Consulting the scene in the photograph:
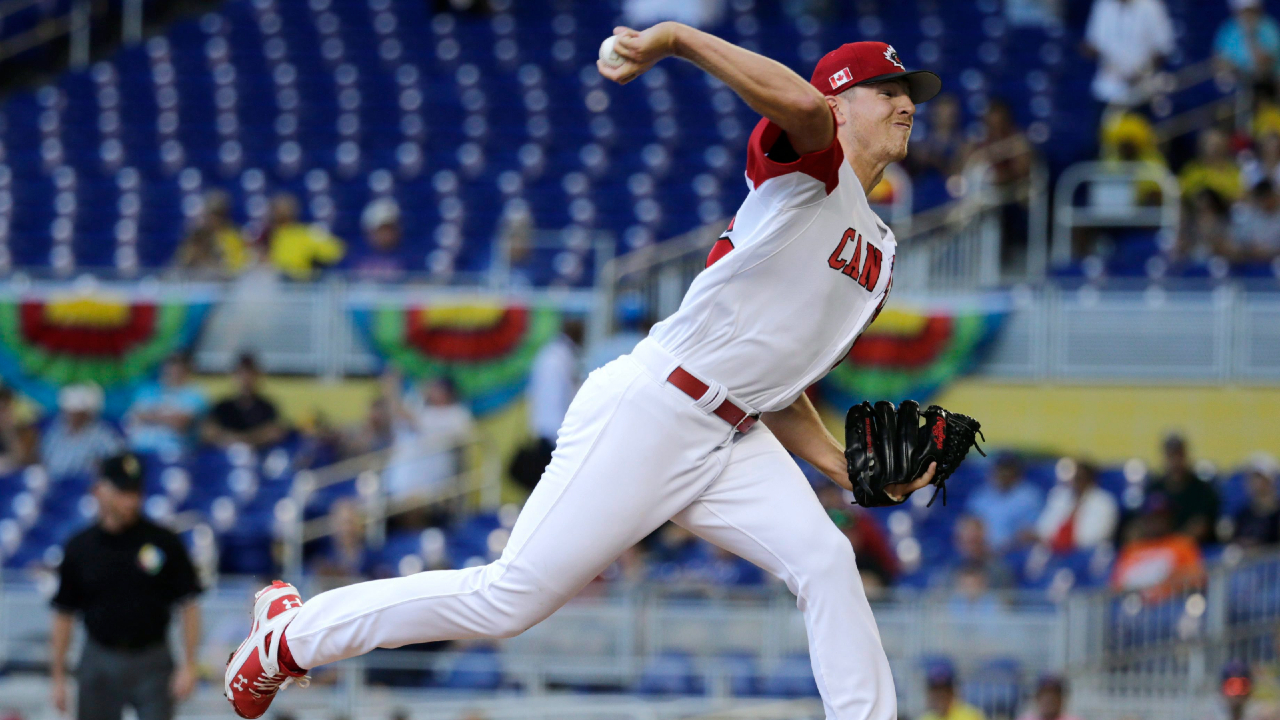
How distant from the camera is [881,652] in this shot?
476 cm

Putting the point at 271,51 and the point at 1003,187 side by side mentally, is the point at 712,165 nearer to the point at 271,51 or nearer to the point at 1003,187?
the point at 1003,187

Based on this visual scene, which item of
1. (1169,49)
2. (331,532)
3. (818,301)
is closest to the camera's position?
(818,301)

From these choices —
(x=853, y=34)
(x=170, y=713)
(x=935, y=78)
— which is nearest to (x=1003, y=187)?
(x=853, y=34)

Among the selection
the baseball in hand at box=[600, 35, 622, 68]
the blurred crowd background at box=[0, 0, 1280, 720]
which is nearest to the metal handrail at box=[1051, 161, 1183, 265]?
the blurred crowd background at box=[0, 0, 1280, 720]

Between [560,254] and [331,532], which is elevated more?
[560,254]

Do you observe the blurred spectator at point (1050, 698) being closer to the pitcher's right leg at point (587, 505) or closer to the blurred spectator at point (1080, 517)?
the blurred spectator at point (1080, 517)

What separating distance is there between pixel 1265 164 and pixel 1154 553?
3.79 metres

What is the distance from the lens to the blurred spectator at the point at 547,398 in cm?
1195

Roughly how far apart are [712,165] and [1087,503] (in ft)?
17.3

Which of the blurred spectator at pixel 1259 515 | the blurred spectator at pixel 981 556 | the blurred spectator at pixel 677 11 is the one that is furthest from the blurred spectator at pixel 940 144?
the blurred spectator at pixel 981 556

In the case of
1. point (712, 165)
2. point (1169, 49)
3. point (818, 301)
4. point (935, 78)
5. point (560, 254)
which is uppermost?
point (1169, 49)

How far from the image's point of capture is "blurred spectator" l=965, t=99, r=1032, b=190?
13.6 meters

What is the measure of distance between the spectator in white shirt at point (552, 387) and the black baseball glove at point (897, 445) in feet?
22.6

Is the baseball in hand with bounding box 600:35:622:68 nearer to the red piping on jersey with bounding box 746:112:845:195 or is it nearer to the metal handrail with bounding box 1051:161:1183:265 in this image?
the red piping on jersey with bounding box 746:112:845:195
